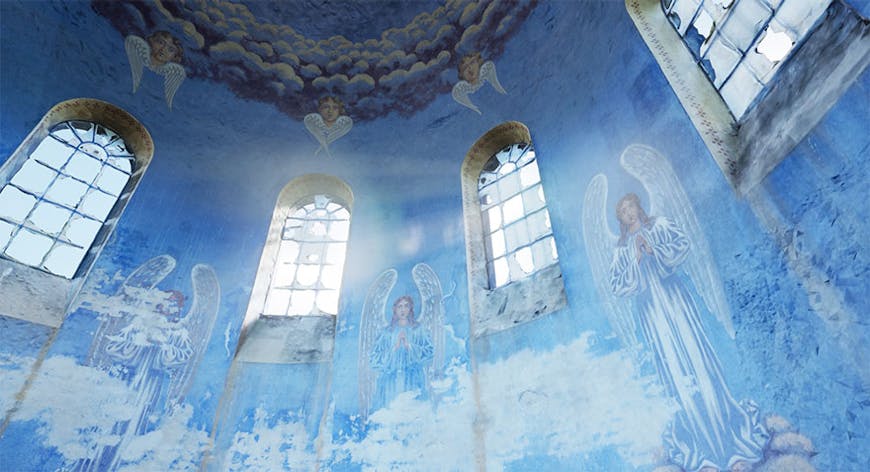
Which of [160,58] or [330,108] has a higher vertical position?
[160,58]

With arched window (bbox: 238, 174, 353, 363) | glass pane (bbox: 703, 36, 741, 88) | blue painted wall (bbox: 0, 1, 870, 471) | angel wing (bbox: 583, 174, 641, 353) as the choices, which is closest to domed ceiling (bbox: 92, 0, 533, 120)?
blue painted wall (bbox: 0, 1, 870, 471)

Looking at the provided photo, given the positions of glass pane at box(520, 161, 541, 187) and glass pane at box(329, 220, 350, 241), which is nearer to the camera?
glass pane at box(520, 161, 541, 187)

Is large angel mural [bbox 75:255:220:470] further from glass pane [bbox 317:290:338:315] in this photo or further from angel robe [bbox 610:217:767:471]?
angel robe [bbox 610:217:767:471]

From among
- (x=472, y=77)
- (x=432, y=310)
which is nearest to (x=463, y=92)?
(x=472, y=77)

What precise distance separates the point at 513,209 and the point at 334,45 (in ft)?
14.6

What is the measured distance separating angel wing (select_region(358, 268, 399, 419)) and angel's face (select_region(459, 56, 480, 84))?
10.6 ft

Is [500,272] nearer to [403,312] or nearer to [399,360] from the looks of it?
[403,312]

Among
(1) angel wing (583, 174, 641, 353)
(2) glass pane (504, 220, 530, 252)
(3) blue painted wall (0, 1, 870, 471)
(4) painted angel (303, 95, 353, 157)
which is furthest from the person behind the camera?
(4) painted angel (303, 95, 353, 157)

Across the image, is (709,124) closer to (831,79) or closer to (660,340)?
(831,79)

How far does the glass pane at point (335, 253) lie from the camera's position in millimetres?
7320

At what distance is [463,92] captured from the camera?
779cm

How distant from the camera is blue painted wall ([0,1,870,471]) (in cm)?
310

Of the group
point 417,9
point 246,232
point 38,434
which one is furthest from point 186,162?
point 417,9

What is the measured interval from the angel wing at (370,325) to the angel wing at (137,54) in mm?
4472
